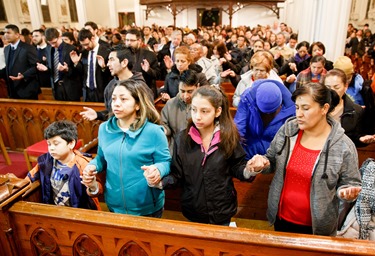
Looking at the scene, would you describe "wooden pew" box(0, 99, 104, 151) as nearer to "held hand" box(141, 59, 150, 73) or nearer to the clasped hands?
"held hand" box(141, 59, 150, 73)

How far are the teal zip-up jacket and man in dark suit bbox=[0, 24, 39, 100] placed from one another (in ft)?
12.1

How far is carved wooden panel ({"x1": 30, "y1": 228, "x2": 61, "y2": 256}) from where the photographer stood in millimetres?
2014

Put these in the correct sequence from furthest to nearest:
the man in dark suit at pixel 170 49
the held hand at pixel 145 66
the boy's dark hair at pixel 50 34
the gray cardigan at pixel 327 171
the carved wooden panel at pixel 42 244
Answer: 1. the man in dark suit at pixel 170 49
2. the boy's dark hair at pixel 50 34
3. the held hand at pixel 145 66
4. the carved wooden panel at pixel 42 244
5. the gray cardigan at pixel 327 171

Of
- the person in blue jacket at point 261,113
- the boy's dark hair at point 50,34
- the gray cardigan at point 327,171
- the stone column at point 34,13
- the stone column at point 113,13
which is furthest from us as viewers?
the stone column at point 113,13

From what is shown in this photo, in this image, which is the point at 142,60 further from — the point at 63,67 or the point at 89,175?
the point at 89,175

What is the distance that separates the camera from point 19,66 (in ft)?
16.8

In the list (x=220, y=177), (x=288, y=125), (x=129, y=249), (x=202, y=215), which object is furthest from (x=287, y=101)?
(x=129, y=249)

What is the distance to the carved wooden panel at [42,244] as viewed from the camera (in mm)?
2014

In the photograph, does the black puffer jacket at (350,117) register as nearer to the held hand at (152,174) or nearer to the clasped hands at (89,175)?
the held hand at (152,174)

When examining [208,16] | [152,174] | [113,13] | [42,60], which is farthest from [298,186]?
[208,16]

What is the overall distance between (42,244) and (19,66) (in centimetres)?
405

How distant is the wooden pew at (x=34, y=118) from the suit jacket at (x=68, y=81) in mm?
493

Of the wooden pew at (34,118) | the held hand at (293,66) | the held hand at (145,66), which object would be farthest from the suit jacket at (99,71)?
the held hand at (293,66)

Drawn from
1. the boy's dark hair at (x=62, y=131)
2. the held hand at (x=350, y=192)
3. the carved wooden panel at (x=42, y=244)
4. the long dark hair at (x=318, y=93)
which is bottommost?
the carved wooden panel at (x=42, y=244)
